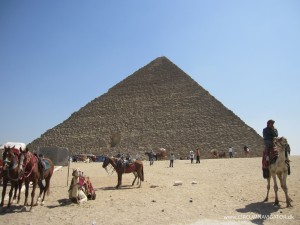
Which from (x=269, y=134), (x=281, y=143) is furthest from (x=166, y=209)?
(x=269, y=134)

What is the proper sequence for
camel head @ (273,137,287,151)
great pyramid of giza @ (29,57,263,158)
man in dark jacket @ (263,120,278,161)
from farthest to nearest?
great pyramid of giza @ (29,57,263,158), man in dark jacket @ (263,120,278,161), camel head @ (273,137,287,151)

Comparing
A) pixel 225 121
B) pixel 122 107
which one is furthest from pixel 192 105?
pixel 122 107

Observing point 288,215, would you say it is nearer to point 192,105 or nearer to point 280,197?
point 280,197

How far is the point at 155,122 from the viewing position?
58.6 m

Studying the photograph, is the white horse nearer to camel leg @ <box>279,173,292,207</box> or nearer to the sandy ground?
the sandy ground

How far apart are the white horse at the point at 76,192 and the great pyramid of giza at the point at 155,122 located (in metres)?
37.9

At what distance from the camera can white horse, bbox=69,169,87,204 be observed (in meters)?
8.31

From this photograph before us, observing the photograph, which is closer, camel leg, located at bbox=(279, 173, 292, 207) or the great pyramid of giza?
camel leg, located at bbox=(279, 173, 292, 207)

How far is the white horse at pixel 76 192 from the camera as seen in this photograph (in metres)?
8.31

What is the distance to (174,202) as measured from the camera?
8.15m

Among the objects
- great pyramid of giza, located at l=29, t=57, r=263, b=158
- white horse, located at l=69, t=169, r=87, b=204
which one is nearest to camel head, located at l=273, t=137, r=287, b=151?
white horse, located at l=69, t=169, r=87, b=204

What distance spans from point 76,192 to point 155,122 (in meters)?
50.4

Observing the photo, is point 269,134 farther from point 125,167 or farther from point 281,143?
point 125,167

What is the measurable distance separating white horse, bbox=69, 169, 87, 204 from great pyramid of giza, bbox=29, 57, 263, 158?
37.9 metres
